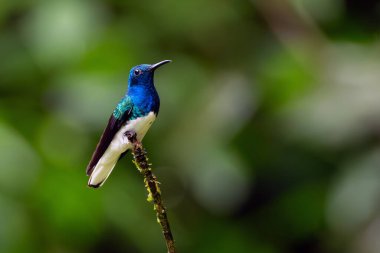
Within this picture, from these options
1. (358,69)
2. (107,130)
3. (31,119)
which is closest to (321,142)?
(358,69)

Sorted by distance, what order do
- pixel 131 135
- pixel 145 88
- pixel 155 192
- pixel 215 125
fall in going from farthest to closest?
pixel 215 125 < pixel 145 88 < pixel 131 135 < pixel 155 192

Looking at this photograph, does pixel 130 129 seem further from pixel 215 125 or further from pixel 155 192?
pixel 215 125

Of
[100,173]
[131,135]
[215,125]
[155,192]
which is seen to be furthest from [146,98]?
[215,125]

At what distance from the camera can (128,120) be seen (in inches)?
114

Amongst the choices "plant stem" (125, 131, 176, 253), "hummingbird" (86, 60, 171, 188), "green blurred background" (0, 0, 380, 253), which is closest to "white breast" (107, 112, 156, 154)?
"hummingbird" (86, 60, 171, 188)

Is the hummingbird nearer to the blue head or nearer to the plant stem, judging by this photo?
the blue head

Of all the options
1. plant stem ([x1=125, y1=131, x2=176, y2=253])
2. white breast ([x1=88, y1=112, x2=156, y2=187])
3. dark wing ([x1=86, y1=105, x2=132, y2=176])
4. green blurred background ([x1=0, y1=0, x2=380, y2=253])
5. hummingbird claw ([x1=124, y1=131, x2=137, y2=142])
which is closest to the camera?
plant stem ([x1=125, y1=131, x2=176, y2=253])

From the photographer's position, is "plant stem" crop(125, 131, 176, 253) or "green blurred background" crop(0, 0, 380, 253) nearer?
"plant stem" crop(125, 131, 176, 253)

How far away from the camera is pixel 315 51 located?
6992 mm

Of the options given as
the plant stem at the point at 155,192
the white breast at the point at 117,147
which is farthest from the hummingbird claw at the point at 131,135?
the plant stem at the point at 155,192

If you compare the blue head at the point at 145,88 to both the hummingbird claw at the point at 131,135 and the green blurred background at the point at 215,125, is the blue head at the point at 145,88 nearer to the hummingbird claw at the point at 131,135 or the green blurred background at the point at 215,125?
the hummingbird claw at the point at 131,135

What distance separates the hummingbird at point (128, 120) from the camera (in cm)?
279

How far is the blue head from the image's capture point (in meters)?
2.80

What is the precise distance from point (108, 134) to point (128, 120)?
0.09 m
